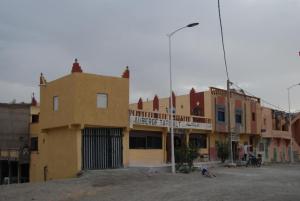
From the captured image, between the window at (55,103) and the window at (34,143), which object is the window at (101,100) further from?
the window at (34,143)

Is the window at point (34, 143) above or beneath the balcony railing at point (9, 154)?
above

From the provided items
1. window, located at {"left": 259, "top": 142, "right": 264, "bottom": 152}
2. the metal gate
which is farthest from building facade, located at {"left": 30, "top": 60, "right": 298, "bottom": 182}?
window, located at {"left": 259, "top": 142, "right": 264, "bottom": 152}

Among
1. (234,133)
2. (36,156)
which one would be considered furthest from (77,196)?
(234,133)

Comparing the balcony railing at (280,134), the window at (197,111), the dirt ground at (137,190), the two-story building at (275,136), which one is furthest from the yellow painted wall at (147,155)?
the balcony railing at (280,134)

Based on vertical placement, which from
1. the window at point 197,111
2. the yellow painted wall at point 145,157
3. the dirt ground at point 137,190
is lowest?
the dirt ground at point 137,190

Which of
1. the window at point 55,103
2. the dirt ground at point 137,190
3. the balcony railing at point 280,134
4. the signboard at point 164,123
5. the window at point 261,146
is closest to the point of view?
the dirt ground at point 137,190

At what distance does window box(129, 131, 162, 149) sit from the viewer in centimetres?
3150

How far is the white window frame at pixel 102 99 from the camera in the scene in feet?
91.8

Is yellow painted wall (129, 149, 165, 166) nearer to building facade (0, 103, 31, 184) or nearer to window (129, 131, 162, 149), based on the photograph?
window (129, 131, 162, 149)

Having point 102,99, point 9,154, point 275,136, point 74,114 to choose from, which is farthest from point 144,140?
point 275,136

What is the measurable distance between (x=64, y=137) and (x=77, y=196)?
36.3 ft

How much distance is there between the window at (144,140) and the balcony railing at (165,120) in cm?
89

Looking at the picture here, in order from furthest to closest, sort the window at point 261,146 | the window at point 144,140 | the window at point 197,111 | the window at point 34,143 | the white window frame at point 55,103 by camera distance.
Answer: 1. the window at point 261,146
2. the window at point 197,111
3. the window at point 34,143
4. the window at point 144,140
5. the white window frame at point 55,103

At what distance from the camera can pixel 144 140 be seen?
32.6 metres
